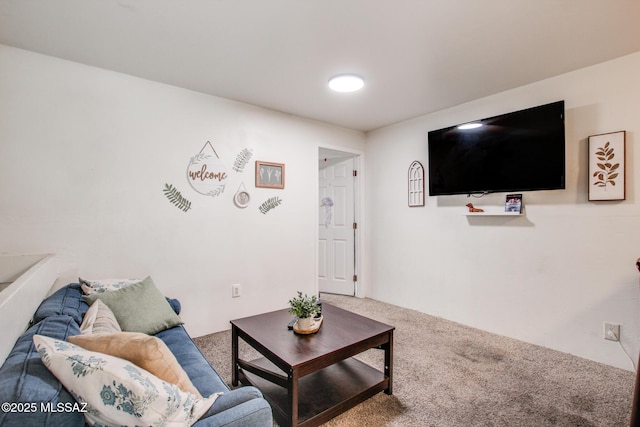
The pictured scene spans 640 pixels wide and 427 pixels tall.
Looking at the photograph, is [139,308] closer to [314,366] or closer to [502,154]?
[314,366]

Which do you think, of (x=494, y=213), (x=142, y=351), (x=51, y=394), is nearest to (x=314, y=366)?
(x=142, y=351)

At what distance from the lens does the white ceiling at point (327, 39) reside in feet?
5.75

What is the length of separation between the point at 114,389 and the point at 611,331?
10.5 ft

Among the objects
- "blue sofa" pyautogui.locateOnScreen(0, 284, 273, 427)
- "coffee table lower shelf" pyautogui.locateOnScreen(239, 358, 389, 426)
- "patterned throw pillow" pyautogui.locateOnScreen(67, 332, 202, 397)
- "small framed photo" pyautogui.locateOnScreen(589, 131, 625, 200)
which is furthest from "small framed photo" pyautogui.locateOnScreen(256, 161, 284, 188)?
"small framed photo" pyautogui.locateOnScreen(589, 131, 625, 200)

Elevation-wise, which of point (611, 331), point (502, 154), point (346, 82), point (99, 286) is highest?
point (346, 82)

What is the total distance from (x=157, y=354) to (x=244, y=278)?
7.45 feet

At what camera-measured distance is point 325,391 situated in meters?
1.87

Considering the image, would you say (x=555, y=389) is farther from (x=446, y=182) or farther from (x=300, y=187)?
(x=300, y=187)

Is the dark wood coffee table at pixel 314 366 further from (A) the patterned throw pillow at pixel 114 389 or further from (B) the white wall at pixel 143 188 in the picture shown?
(B) the white wall at pixel 143 188

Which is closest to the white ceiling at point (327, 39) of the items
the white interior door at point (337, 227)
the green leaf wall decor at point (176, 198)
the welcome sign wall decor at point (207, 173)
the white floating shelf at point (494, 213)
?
the welcome sign wall decor at point (207, 173)

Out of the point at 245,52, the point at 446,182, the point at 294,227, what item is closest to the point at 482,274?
the point at 446,182

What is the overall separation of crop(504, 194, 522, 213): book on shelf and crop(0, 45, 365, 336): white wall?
2.11m

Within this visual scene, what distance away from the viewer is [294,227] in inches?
141

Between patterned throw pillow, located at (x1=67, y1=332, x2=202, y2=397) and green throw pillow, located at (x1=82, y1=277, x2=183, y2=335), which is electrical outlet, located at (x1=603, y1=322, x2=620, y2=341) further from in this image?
green throw pillow, located at (x1=82, y1=277, x2=183, y2=335)
